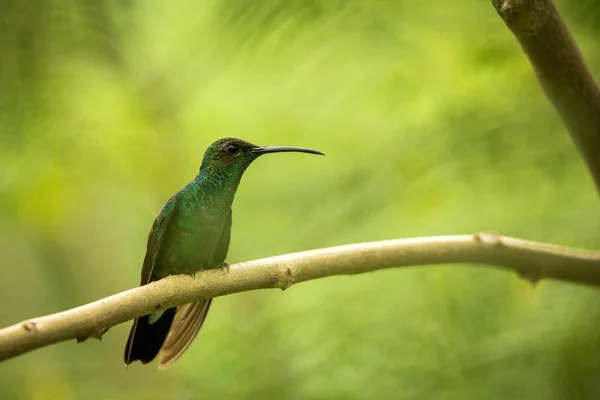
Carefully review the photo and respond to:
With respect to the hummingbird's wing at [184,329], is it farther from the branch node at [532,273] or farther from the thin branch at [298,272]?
the branch node at [532,273]

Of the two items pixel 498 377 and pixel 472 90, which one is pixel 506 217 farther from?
pixel 498 377

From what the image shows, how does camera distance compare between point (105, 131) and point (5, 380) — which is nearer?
point (105, 131)

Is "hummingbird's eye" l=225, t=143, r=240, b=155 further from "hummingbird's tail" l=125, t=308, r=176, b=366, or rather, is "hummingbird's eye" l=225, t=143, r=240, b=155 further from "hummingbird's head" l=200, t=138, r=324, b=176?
"hummingbird's tail" l=125, t=308, r=176, b=366

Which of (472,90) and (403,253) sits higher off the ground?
(472,90)

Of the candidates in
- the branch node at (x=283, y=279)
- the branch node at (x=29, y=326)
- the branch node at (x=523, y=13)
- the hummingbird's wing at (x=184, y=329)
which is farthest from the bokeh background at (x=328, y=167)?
the branch node at (x=29, y=326)

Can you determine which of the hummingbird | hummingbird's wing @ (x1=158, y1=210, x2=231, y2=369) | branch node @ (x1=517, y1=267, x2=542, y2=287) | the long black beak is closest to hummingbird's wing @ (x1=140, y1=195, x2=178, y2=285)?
the hummingbird

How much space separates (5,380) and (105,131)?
125 cm

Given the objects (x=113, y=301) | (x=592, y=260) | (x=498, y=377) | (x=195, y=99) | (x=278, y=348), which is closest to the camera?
(x=113, y=301)

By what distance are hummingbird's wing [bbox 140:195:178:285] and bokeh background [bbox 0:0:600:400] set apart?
0.45 m

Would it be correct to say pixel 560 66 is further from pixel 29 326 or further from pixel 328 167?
pixel 328 167

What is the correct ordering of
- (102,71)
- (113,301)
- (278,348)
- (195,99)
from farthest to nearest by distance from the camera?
(195,99), (278,348), (102,71), (113,301)

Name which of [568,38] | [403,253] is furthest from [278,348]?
[568,38]

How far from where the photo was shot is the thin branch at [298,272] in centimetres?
104

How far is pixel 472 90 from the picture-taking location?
2.30m
